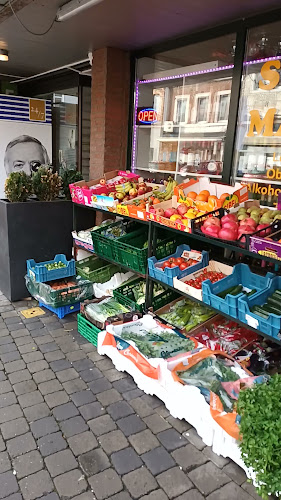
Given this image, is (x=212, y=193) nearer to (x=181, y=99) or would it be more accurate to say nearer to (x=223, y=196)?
(x=223, y=196)

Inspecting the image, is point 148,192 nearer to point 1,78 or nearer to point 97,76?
point 97,76

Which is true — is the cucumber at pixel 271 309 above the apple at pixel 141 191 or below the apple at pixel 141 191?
below

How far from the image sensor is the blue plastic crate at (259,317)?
2.73m

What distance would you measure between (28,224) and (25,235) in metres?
0.15

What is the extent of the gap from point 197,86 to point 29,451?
170 inches

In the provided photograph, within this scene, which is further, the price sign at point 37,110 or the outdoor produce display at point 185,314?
the price sign at point 37,110

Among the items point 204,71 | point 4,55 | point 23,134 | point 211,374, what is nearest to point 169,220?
point 211,374

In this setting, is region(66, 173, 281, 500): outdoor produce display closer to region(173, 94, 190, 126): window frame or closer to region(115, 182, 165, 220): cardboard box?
region(115, 182, 165, 220): cardboard box

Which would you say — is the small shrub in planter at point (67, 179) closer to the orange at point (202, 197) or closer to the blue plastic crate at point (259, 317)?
the orange at point (202, 197)

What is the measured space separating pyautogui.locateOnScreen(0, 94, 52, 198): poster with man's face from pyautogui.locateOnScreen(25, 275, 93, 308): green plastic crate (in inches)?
181

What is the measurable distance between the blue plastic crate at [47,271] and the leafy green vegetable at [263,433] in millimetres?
3003

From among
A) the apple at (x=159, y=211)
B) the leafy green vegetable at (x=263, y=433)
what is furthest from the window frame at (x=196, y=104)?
the leafy green vegetable at (x=263, y=433)

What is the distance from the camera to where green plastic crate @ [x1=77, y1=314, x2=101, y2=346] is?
12.6 feet

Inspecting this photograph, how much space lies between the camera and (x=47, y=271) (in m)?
4.58
